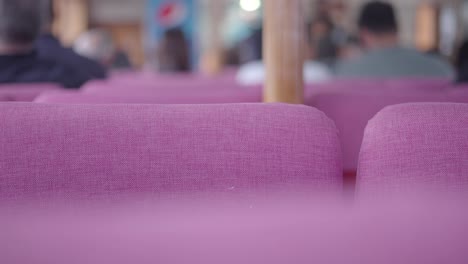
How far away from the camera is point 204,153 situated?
1052mm

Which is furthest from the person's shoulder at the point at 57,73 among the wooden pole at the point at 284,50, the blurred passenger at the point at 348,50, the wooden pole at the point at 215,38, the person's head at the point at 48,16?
the wooden pole at the point at 215,38

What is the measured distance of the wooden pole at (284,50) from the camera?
1.99 m

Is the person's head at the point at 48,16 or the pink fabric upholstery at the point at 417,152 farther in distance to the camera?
the person's head at the point at 48,16

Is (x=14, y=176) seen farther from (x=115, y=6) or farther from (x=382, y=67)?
(x=115, y=6)

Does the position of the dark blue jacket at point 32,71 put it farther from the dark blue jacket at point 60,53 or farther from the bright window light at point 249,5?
the bright window light at point 249,5

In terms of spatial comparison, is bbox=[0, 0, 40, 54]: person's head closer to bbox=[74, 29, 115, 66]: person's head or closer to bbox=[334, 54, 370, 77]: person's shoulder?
bbox=[334, 54, 370, 77]: person's shoulder

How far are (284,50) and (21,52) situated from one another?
1686 millimetres

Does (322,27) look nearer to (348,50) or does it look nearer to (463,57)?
(348,50)

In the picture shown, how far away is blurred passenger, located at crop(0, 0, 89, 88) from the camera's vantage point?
313 cm

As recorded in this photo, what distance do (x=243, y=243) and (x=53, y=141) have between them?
59 cm

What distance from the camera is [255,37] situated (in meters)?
6.59

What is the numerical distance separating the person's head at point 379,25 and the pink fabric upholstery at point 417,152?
10.1 feet

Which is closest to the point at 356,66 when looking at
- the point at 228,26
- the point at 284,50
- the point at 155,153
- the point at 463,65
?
the point at 463,65

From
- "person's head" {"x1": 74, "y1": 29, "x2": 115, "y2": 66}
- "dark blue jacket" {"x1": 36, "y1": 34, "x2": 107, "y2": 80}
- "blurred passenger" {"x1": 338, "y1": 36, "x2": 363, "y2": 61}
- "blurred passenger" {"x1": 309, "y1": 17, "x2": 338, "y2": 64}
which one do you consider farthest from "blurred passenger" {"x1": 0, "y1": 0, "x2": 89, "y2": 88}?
"blurred passenger" {"x1": 338, "y1": 36, "x2": 363, "y2": 61}
